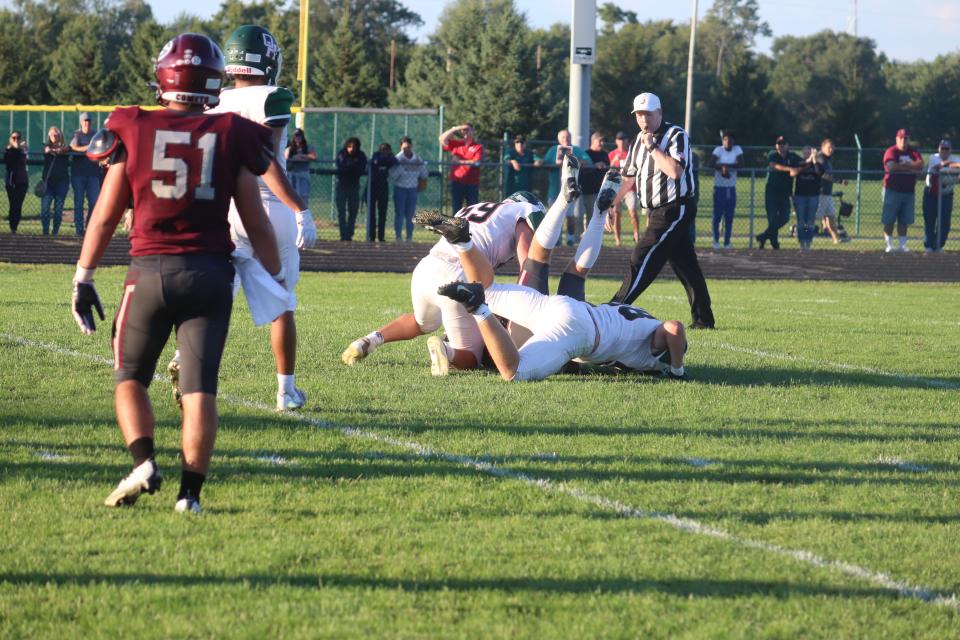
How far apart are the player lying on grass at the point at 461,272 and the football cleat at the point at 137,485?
3.24 m

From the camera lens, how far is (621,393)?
7324mm

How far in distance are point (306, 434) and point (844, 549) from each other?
2.60m

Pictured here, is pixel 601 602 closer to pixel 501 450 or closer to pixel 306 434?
pixel 501 450

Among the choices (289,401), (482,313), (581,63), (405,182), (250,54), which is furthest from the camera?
(405,182)

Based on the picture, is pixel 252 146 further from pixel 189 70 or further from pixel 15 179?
pixel 15 179

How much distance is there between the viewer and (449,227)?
294 inches

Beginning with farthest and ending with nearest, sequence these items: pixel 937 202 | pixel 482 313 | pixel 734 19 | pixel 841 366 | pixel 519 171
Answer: pixel 734 19 → pixel 519 171 → pixel 937 202 → pixel 841 366 → pixel 482 313

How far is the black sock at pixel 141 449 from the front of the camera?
4648 millimetres

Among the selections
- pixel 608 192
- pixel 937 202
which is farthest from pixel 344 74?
pixel 608 192

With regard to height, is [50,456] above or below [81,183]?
below

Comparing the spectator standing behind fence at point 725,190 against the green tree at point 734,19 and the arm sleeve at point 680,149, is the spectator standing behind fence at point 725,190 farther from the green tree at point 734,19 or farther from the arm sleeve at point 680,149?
the green tree at point 734,19

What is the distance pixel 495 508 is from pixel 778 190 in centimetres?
1723

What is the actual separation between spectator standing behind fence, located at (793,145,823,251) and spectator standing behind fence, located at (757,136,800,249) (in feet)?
0.46

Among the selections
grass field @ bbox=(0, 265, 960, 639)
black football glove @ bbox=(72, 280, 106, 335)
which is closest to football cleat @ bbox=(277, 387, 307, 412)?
grass field @ bbox=(0, 265, 960, 639)
